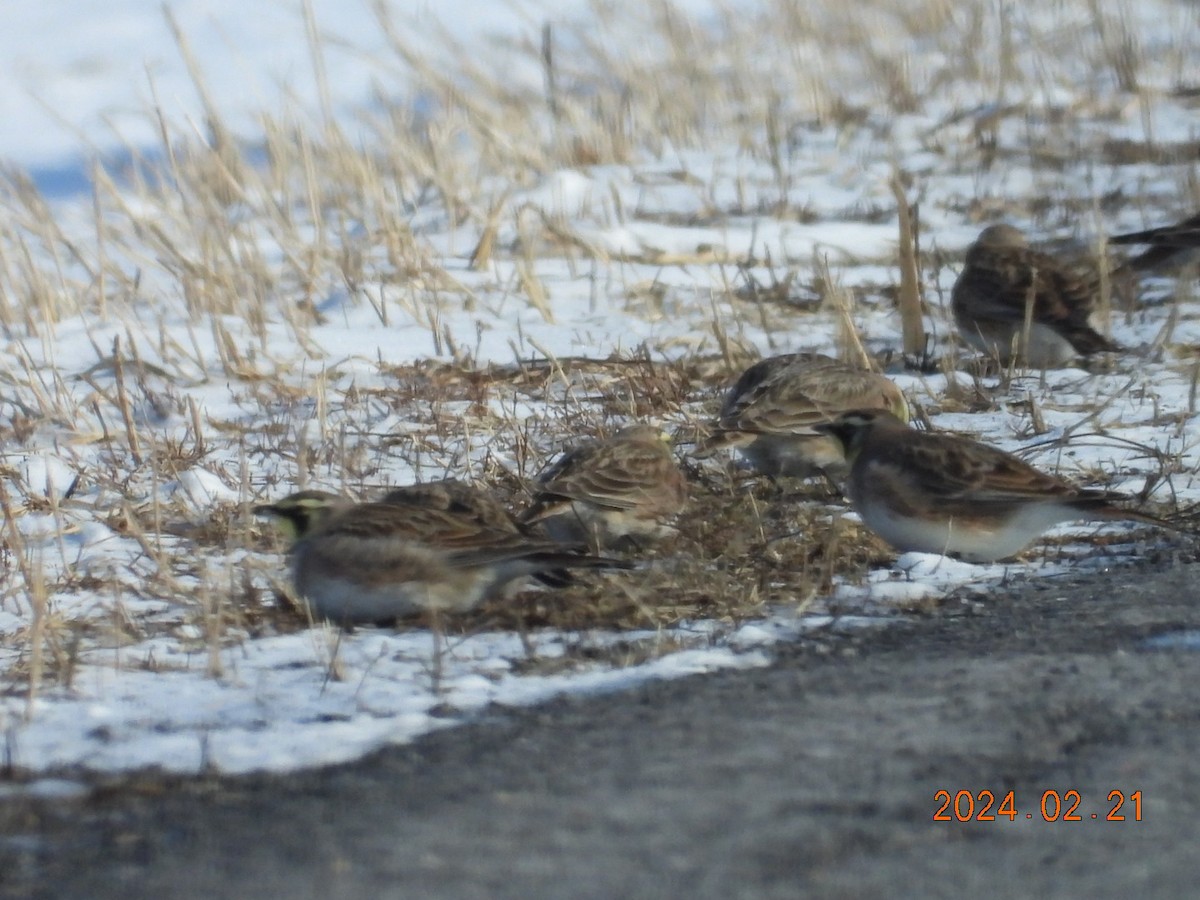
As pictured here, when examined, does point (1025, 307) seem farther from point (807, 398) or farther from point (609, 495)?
point (609, 495)

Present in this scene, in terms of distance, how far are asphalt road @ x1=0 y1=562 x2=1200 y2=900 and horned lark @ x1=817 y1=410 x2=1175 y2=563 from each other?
1.40m

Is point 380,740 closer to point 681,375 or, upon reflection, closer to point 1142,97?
point 681,375

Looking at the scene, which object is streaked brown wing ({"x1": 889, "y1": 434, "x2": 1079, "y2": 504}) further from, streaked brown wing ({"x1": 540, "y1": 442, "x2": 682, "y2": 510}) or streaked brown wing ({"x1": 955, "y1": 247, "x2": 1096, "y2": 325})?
streaked brown wing ({"x1": 955, "y1": 247, "x2": 1096, "y2": 325})

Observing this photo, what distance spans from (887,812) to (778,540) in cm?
273

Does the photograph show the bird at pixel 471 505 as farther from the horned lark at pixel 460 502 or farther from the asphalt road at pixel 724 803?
the asphalt road at pixel 724 803

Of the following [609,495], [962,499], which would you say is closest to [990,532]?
[962,499]

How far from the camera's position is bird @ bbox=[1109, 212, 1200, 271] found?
33.5 feet

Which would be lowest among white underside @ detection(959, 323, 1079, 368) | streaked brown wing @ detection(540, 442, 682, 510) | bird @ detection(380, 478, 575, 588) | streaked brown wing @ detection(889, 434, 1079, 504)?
white underside @ detection(959, 323, 1079, 368)

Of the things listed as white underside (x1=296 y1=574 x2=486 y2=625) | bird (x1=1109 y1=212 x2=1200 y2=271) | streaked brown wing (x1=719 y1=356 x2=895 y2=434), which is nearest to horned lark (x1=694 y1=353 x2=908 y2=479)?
streaked brown wing (x1=719 y1=356 x2=895 y2=434)

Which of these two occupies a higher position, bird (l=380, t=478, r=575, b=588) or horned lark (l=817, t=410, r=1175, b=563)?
bird (l=380, t=478, r=575, b=588)

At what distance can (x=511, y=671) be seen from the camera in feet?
14.1

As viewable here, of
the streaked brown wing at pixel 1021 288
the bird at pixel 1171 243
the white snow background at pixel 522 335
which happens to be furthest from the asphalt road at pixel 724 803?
the bird at pixel 1171 243

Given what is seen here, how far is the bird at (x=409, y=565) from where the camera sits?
A: 4973mm

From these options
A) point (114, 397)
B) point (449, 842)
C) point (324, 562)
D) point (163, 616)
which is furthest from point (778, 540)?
point (114, 397)
